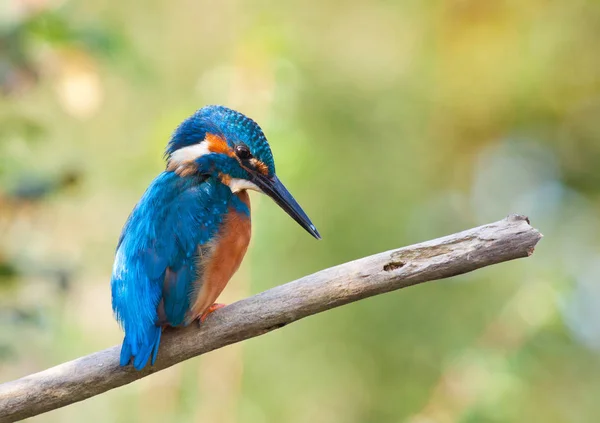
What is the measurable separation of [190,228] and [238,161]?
1.15 feet

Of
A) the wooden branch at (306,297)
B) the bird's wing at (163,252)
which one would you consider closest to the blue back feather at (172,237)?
the bird's wing at (163,252)

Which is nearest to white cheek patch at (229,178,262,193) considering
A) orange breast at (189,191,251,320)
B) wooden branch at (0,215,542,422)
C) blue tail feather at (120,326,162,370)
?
orange breast at (189,191,251,320)

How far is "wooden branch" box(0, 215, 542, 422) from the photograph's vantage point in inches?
84.2

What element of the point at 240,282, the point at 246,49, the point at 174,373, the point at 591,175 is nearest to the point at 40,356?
the point at 174,373

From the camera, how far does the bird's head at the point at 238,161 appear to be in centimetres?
285

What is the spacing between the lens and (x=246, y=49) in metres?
4.14

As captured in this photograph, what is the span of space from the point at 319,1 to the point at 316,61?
940 mm

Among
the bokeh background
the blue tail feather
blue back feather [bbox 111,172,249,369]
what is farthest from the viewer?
the bokeh background

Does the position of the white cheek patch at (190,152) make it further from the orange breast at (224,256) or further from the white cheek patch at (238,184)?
the orange breast at (224,256)

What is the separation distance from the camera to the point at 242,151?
2850mm

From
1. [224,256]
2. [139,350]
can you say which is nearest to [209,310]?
[224,256]

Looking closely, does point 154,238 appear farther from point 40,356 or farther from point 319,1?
point 319,1

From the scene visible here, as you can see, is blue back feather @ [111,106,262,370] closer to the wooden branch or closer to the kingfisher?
the kingfisher

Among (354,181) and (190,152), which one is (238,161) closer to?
(190,152)
